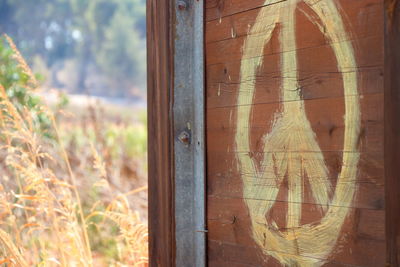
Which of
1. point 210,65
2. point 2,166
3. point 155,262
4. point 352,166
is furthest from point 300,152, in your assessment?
point 2,166

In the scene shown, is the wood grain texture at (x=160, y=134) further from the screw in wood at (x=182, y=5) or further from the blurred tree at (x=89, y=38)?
the blurred tree at (x=89, y=38)

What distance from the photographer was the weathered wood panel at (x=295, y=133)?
5.77 feet

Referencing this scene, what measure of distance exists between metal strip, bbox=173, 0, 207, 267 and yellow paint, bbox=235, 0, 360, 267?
0.87 feet

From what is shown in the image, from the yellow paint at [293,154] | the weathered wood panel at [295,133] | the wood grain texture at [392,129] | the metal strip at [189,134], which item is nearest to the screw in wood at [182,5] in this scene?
the metal strip at [189,134]

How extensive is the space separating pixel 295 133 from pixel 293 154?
77mm

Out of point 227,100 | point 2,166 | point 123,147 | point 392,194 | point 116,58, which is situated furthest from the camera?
point 116,58

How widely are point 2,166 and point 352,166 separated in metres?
4.28

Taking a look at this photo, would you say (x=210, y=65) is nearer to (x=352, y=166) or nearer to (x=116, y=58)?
→ (x=352, y=166)

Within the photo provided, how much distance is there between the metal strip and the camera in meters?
2.43

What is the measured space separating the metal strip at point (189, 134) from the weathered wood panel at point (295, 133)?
0.05 m

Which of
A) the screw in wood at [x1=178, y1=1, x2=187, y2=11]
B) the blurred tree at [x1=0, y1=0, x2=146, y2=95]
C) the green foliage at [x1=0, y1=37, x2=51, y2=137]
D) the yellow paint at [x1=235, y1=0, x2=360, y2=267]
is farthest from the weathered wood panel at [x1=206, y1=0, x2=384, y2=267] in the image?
the blurred tree at [x1=0, y1=0, x2=146, y2=95]

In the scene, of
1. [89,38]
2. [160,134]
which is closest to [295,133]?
[160,134]

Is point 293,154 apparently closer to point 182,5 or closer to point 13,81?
point 182,5

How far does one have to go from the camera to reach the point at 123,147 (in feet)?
24.5
